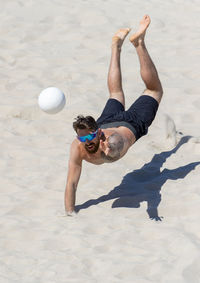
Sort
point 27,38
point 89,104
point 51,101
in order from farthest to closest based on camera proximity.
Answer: point 27,38, point 89,104, point 51,101

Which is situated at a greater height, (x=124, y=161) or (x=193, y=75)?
(x=193, y=75)

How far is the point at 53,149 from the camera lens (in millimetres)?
6320

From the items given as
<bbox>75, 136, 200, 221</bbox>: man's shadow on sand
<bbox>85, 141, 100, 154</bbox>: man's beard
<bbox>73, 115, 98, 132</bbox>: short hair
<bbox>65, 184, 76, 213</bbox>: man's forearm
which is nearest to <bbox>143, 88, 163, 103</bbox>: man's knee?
<bbox>75, 136, 200, 221</bbox>: man's shadow on sand

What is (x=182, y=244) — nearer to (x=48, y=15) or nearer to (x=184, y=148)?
(x=184, y=148)

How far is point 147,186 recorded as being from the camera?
575 cm

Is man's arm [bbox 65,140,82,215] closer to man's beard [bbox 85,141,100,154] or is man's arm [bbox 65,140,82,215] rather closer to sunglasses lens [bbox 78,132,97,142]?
man's beard [bbox 85,141,100,154]

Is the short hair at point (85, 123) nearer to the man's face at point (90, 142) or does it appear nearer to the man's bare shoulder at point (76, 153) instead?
the man's face at point (90, 142)

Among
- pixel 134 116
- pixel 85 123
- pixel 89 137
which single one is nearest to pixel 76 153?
pixel 89 137

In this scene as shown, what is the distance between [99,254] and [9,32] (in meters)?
5.25

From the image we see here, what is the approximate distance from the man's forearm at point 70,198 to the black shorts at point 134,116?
688mm

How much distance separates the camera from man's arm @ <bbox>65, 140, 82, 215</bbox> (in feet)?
17.1

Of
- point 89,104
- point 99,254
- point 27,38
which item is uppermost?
point 27,38

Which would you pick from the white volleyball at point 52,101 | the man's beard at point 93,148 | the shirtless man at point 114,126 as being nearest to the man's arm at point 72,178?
the shirtless man at point 114,126

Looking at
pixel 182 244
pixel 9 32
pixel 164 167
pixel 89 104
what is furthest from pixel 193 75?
pixel 182 244
